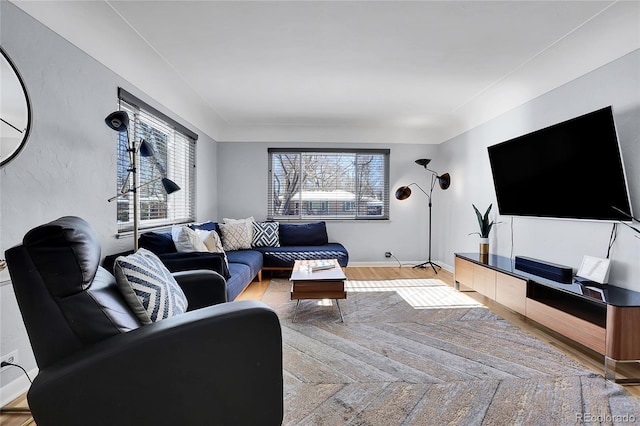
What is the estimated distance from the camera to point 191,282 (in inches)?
74.9

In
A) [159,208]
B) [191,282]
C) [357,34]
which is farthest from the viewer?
[159,208]

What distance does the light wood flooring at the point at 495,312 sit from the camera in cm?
176

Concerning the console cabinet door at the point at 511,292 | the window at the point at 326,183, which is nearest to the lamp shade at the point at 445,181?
the window at the point at 326,183

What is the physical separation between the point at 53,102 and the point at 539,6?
3106 millimetres

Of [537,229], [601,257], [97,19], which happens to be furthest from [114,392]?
[537,229]

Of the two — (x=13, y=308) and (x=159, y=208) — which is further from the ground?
(x=159, y=208)

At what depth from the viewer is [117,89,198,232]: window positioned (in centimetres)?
280

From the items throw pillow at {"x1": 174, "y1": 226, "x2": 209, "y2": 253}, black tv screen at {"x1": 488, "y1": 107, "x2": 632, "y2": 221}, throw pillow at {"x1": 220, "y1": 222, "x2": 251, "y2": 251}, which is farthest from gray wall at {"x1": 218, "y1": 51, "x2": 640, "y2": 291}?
throw pillow at {"x1": 174, "y1": 226, "x2": 209, "y2": 253}

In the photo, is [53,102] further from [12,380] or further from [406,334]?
[406,334]

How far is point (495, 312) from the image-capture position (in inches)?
124

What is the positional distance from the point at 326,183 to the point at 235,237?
5.94ft

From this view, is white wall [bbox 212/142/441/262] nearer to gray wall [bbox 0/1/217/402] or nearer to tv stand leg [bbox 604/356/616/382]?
gray wall [bbox 0/1/217/402]

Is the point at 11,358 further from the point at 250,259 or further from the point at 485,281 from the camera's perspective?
the point at 485,281

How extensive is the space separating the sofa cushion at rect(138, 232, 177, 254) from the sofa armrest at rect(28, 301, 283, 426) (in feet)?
6.40
